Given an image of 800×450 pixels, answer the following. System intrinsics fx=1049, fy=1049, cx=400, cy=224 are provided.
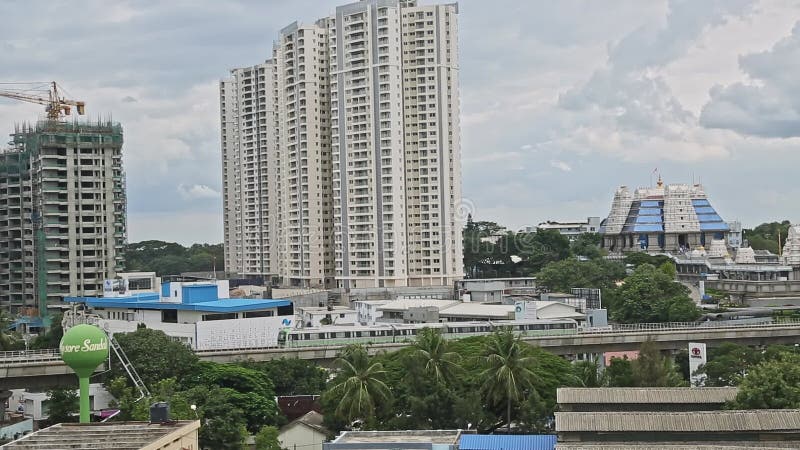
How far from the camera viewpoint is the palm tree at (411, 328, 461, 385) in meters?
41.2

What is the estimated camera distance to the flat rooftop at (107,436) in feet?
81.4

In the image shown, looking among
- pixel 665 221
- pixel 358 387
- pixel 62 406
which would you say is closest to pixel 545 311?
pixel 358 387

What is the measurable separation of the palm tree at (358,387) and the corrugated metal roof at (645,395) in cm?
784

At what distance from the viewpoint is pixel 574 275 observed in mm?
97500

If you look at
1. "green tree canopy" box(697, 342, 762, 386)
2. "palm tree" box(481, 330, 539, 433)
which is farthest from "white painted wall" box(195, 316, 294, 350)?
"green tree canopy" box(697, 342, 762, 386)

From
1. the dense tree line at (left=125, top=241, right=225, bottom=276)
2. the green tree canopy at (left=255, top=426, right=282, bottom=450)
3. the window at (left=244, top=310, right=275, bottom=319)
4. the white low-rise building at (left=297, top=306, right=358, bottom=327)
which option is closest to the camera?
the green tree canopy at (left=255, top=426, right=282, bottom=450)

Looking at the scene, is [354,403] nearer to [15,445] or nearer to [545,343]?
[15,445]

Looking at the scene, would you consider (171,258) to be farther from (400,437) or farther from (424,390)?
(400,437)

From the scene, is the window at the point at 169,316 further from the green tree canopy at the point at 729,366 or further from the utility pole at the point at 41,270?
the green tree canopy at the point at 729,366

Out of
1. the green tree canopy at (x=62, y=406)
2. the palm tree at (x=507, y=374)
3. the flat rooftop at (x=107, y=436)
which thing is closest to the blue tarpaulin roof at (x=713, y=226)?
the palm tree at (x=507, y=374)

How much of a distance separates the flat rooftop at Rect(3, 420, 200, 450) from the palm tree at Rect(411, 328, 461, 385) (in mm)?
15438

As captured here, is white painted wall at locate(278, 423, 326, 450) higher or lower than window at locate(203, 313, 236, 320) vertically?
lower

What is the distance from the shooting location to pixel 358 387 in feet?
131

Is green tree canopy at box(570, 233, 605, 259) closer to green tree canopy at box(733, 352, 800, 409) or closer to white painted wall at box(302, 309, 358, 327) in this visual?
white painted wall at box(302, 309, 358, 327)
